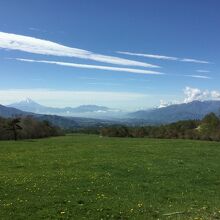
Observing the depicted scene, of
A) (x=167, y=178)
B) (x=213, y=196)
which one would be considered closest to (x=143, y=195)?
(x=213, y=196)

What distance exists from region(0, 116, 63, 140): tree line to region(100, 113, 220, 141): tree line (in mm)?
23360

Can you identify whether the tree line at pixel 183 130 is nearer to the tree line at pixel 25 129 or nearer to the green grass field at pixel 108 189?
the tree line at pixel 25 129

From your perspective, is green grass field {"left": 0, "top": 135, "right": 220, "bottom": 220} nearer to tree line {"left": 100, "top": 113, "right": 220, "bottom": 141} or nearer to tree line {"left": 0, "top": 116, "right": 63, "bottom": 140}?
tree line {"left": 0, "top": 116, "right": 63, "bottom": 140}

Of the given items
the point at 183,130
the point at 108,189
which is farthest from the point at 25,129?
the point at 108,189

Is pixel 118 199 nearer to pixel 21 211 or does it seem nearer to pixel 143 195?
pixel 143 195

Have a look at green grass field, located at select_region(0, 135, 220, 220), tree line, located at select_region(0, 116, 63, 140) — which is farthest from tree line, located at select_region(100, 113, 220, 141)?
green grass field, located at select_region(0, 135, 220, 220)

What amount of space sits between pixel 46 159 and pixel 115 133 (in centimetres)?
11046

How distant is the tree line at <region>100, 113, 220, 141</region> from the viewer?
Answer: 11573cm

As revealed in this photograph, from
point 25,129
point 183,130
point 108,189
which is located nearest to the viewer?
point 108,189

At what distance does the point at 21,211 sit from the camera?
1848cm

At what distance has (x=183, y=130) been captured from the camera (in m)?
135

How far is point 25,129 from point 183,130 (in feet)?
167

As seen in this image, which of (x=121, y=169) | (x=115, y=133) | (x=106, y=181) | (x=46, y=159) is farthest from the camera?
(x=115, y=133)

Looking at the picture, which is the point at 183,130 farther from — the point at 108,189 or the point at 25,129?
the point at 108,189
